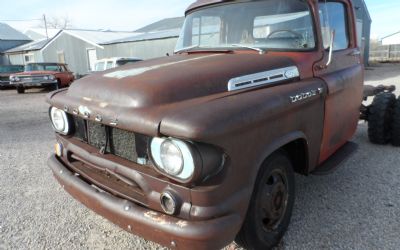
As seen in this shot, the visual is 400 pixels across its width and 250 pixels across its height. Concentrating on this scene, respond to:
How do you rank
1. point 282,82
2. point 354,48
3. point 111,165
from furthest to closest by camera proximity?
point 354,48
point 282,82
point 111,165

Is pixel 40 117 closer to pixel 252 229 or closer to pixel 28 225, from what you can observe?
pixel 28 225

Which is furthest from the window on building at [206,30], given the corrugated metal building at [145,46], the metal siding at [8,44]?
the metal siding at [8,44]

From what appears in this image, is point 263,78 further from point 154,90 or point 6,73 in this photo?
point 6,73

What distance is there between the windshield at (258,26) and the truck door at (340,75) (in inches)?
8.9

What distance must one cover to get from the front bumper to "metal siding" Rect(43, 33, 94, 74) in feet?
82.3

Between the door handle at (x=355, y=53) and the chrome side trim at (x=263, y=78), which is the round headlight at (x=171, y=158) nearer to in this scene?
the chrome side trim at (x=263, y=78)

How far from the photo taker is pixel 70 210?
3.45 metres

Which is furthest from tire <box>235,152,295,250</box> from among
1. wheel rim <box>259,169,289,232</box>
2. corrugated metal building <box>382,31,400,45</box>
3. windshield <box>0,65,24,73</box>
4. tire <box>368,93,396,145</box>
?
corrugated metal building <box>382,31,400,45</box>

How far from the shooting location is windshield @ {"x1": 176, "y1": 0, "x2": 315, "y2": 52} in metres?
3.15

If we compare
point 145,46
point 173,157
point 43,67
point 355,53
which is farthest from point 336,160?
point 145,46

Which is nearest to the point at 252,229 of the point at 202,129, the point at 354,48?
the point at 202,129

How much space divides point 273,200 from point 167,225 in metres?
0.96

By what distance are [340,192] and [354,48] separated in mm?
1681

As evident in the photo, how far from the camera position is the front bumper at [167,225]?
6.28 feet
